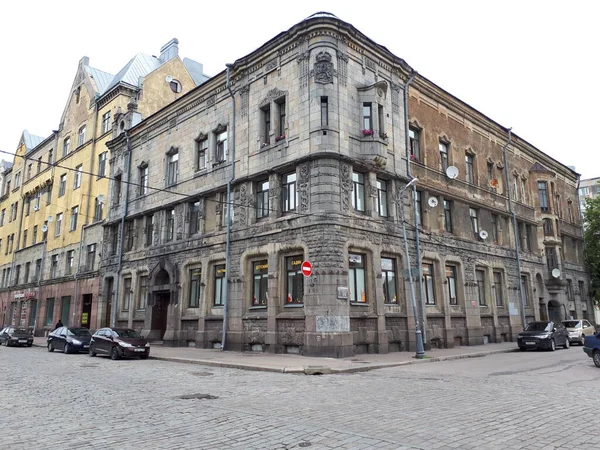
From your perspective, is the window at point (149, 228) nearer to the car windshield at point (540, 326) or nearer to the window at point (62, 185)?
the window at point (62, 185)

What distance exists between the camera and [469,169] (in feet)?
101

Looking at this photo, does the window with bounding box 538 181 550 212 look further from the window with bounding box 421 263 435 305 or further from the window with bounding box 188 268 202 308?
the window with bounding box 188 268 202 308

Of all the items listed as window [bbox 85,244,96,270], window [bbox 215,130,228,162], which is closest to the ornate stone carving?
window [bbox 215,130,228,162]

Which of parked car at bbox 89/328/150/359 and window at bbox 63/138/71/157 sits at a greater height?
window at bbox 63/138/71/157

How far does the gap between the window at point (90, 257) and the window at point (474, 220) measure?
28.1 meters

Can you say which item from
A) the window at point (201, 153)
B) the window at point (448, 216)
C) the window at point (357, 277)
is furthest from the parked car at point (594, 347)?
the window at point (201, 153)

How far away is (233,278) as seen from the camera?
23062 mm

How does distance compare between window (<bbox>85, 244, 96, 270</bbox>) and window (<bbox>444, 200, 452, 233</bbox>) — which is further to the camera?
window (<bbox>85, 244, 96, 270</bbox>)

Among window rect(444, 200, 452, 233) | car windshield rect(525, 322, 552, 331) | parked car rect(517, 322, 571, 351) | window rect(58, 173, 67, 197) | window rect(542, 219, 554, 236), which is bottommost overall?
parked car rect(517, 322, 571, 351)

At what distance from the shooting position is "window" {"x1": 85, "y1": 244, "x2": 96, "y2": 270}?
36.3 metres

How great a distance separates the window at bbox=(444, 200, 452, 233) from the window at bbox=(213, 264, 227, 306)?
1322cm

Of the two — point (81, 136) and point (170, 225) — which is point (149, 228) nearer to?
point (170, 225)

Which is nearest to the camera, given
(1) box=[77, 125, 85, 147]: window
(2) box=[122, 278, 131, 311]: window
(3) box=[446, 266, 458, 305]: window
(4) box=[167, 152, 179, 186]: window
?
(3) box=[446, 266, 458, 305]: window

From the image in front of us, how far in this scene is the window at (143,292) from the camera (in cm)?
2949
